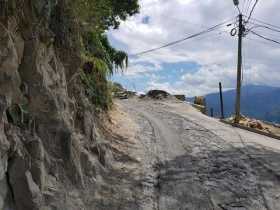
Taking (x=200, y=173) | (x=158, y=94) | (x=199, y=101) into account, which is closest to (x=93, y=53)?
(x=200, y=173)

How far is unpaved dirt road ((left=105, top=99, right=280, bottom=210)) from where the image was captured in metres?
10.2

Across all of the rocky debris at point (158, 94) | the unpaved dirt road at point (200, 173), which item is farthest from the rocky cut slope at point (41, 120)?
the rocky debris at point (158, 94)

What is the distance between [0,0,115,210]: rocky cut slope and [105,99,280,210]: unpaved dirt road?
107 cm

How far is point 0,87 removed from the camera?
25.9 ft

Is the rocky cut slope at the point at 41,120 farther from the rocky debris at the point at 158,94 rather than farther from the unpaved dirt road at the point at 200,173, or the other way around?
the rocky debris at the point at 158,94

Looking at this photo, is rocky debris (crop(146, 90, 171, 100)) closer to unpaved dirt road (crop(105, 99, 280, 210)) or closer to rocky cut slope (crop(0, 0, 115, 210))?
unpaved dirt road (crop(105, 99, 280, 210))

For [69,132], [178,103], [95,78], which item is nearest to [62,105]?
[69,132]

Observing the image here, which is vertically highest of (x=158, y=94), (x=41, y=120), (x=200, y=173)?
(x=41, y=120)

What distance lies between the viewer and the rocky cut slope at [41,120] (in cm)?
787

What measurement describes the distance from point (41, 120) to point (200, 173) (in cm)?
437

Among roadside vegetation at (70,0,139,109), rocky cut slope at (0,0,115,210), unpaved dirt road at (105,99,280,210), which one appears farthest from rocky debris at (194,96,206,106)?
rocky cut slope at (0,0,115,210)

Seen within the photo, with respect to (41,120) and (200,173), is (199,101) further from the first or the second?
(41,120)

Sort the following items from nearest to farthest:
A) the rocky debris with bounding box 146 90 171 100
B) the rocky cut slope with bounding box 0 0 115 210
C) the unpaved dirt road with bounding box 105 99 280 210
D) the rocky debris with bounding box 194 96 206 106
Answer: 1. the rocky cut slope with bounding box 0 0 115 210
2. the unpaved dirt road with bounding box 105 99 280 210
3. the rocky debris with bounding box 146 90 171 100
4. the rocky debris with bounding box 194 96 206 106

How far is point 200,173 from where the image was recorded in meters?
12.0
